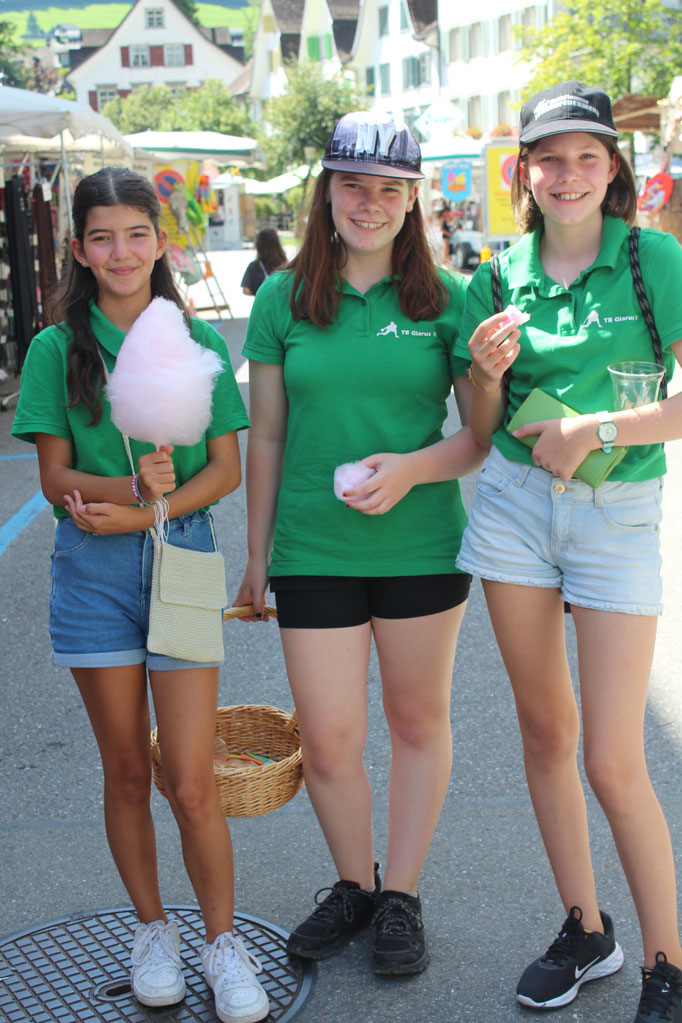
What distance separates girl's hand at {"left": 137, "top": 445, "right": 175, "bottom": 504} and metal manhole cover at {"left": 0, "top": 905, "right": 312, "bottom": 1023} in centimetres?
129

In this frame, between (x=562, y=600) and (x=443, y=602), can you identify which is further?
(x=443, y=602)

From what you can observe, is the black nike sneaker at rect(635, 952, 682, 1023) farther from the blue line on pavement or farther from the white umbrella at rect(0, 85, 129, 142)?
the white umbrella at rect(0, 85, 129, 142)

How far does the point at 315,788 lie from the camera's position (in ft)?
9.55

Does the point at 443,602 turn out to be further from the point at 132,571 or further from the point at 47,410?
the point at 47,410

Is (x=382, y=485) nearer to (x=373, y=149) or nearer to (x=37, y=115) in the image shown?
(x=373, y=149)

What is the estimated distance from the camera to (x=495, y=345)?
93.9 inches

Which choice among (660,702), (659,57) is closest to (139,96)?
(659,57)

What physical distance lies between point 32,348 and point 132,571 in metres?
0.57

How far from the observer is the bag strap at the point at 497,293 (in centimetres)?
259

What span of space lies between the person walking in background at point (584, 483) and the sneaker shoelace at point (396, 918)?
13.9 inches

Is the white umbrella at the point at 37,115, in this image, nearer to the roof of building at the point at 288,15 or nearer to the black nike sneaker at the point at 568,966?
the black nike sneaker at the point at 568,966

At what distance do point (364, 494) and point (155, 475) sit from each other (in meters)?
0.51

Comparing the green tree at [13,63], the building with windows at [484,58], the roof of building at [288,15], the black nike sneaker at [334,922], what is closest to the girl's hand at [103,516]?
the black nike sneaker at [334,922]

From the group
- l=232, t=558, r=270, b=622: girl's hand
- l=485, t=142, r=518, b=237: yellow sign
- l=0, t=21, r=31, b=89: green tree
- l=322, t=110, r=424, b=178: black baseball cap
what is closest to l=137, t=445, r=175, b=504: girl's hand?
l=232, t=558, r=270, b=622: girl's hand
